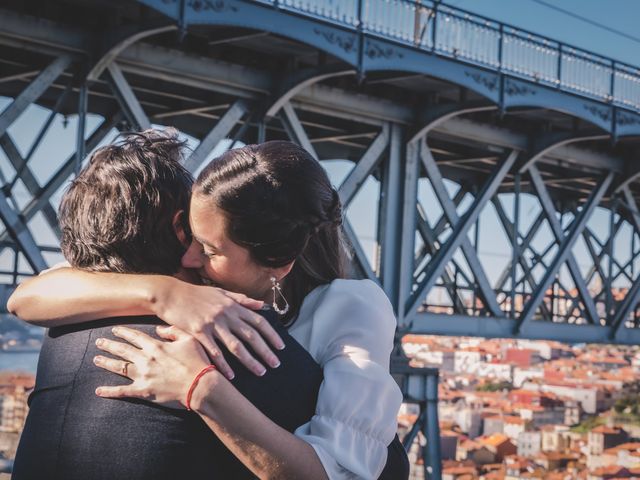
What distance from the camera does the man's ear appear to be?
2.35 m

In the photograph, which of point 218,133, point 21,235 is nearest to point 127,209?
point 21,235

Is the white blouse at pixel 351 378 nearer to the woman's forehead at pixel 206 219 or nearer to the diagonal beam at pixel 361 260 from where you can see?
the woman's forehead at pixel 206 219

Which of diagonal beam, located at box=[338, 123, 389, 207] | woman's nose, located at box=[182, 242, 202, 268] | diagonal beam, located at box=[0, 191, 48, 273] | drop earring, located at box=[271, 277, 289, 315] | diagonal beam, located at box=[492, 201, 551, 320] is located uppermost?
woman's nose, located at box=[182, 242, 202, 268]

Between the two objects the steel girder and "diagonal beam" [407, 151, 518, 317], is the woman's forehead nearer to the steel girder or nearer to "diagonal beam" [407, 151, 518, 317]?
the steel girder

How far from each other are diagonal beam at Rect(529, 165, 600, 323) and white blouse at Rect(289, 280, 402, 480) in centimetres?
1212

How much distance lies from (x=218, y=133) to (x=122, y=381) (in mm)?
8391

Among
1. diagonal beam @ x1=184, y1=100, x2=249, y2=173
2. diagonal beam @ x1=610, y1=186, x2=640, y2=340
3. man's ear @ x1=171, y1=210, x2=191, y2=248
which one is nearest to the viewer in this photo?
man's ear @ x1=171, y1=210, x2=191, y2=248

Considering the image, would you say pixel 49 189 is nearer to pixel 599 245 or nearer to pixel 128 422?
pixel 128 422

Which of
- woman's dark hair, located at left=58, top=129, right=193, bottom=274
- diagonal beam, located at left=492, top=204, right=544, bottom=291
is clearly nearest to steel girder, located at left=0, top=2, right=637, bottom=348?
diagonal beam, located at left=492, top=204, right=544, bottom=291

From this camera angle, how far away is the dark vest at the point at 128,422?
2027 millimetres

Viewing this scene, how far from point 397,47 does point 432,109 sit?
152cm

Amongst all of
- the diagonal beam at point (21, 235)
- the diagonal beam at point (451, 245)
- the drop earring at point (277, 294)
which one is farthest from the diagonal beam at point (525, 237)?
the drop earring at point (277, 294)

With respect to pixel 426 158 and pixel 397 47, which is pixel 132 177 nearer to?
pixel 397 47

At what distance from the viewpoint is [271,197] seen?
224 centimetres
